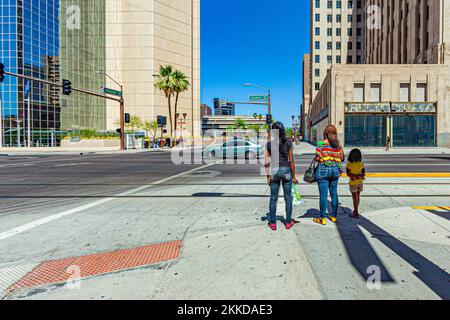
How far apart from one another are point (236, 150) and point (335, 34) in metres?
62.9

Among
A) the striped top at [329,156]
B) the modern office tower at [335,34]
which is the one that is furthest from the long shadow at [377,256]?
the modern office tower at [335,34]

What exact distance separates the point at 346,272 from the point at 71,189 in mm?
8801

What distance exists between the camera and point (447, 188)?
8.73 meters

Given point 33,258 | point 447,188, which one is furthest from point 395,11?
point 33,258

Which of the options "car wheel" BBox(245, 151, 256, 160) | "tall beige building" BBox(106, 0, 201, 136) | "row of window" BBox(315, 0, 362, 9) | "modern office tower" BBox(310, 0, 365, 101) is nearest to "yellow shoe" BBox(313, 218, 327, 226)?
"car wheel" BBox(245, 151, 256, 160)

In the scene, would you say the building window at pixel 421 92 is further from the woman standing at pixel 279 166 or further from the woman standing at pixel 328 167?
the woman standing at pixel 279 166

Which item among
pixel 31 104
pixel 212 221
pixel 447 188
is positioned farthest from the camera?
pixel 31 104

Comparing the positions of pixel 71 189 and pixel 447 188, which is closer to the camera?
pixel 447 188

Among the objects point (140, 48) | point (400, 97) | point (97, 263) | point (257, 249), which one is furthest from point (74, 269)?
point (140, 48)

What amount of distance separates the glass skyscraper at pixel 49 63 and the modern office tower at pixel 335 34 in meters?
49.2

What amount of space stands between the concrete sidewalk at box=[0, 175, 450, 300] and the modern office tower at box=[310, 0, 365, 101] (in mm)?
70634

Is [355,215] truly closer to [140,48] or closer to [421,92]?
[421,92]

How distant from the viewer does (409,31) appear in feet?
129

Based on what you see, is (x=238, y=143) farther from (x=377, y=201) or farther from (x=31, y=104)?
(x=31, y=104)
